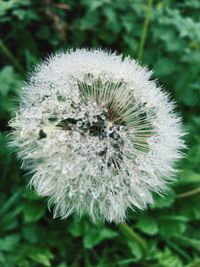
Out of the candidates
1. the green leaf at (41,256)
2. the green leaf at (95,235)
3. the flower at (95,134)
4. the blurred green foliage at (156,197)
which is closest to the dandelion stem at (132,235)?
the blurred green foliage at (156,197)

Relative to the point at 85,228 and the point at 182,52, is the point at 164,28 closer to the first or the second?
the point at 182,52

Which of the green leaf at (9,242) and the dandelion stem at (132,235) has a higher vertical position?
the dandelion stem at (132,235)

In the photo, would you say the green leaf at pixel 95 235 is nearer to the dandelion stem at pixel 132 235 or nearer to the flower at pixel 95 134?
the dandelion stem at pixel 132 235

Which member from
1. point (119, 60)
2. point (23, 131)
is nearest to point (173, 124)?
point (119, 60)

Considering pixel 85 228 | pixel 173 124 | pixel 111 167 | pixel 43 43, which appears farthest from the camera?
pixel 43 43

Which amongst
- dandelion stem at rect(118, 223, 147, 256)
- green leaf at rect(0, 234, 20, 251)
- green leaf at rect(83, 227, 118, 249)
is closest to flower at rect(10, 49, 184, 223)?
dandelion stem at rect(118, 223, 147, 256)

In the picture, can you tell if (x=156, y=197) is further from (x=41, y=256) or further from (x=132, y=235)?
(x=41, y=256)

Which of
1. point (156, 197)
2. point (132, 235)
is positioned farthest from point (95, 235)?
point (156, 197)
